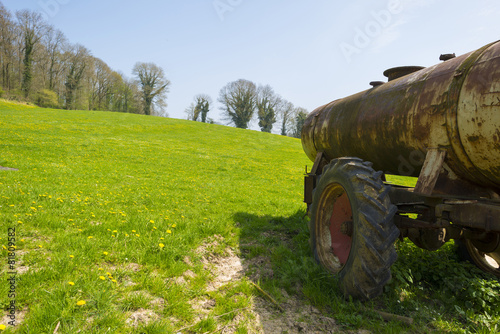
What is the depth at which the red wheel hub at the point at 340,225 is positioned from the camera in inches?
159

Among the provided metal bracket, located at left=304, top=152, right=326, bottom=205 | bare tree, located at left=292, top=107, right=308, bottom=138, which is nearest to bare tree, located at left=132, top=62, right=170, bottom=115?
bare tree, located at left=292, top=107, right=308, bottom=138

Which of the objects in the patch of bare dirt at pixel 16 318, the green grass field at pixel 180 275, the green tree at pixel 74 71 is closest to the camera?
the patch of bare dirt at pixel 16 318

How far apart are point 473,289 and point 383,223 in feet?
5.88

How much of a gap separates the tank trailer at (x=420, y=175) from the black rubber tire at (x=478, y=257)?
0.05m

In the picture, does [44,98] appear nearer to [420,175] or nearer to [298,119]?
[298,119]

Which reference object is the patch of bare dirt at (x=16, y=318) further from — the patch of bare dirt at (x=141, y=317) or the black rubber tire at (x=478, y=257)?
the black rubber tire at (x=478, y=257)

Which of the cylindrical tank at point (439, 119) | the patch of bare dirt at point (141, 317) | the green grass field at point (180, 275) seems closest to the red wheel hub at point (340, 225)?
the green grass field at point (180, 275)

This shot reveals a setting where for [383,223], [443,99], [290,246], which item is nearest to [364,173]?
[383,223]

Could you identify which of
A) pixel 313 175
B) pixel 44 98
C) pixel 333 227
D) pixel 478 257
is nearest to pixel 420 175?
pixel 333 227

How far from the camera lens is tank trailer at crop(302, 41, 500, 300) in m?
2.58

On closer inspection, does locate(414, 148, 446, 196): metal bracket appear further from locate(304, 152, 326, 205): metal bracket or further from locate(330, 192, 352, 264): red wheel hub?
locate(304, 152, 326, 205): metal bracket

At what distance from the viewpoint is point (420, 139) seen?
3189 mm

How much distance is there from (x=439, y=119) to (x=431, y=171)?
553mm

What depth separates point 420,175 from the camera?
3027 millimetres
